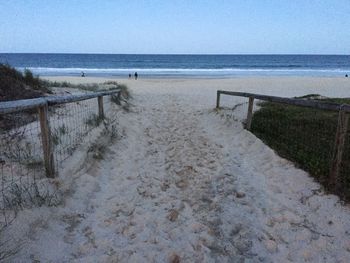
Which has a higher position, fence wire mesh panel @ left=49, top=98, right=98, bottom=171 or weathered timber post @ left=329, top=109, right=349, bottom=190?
weathered timber post @ left=329, top=109, right=349, bottom=190

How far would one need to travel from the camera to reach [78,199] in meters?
4.53

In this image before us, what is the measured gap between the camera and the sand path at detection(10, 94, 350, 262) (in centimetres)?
355

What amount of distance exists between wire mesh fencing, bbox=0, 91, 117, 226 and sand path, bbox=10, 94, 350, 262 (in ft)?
1.16

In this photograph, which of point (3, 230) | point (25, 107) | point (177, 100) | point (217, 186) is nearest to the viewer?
point (3, 230)

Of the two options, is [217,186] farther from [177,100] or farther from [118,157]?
[177,100]

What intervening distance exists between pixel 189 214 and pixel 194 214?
2.5 inches

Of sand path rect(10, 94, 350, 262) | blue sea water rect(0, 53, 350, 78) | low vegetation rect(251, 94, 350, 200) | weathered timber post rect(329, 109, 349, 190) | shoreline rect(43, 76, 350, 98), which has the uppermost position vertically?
weathered timber post rect(329, 109, 349, 190)

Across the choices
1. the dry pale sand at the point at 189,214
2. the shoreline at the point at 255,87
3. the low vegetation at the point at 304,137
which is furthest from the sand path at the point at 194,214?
the shoreline at the point at 255,87

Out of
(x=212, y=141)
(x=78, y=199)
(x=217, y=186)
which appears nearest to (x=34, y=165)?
(x=78, y=199)

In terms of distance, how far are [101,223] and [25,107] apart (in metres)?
1.55

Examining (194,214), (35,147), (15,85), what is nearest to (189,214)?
(194,214)

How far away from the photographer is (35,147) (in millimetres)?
5629

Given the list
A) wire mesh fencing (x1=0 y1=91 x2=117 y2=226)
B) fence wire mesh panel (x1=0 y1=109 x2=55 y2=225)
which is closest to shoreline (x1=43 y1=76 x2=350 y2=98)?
wire mesh fencing (x1=0 y1=91 x2=117 y2=226)

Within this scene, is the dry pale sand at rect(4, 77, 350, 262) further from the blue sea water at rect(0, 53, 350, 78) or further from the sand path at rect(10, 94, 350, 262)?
the blue sea water at rect(0, 53, 350, 78)
